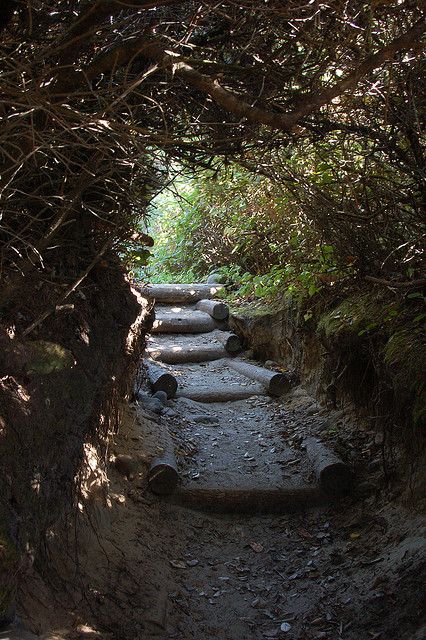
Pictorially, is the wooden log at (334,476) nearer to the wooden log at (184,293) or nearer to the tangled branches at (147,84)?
the tangled branches at (147,84)

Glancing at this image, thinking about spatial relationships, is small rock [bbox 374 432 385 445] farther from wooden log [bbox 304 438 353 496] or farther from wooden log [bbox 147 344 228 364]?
wooden log [bbox 147 344 228 364]

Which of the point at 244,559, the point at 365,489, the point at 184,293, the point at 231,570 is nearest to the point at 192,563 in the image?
the point at 231,570

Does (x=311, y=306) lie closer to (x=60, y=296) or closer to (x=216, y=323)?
Answer: (x=216, y=323)

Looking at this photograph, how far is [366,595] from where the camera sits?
458 centimetres

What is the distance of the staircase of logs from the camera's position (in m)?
5.94

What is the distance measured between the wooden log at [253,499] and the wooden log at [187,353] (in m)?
3.69

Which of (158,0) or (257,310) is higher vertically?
(257,310)

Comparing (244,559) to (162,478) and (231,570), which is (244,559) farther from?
(162,478)

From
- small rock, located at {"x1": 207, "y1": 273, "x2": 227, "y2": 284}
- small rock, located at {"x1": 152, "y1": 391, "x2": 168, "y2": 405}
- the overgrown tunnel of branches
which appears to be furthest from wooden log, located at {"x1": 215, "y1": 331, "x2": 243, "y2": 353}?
small rock, located at {"x1": 207, "y1": 273, "x2": 227, "y2": 284}

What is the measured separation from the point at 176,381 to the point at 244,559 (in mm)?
3072

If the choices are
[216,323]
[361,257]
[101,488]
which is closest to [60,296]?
[101,488]

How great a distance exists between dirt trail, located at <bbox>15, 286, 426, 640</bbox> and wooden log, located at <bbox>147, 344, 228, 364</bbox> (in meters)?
2.46

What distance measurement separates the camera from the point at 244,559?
5391mm

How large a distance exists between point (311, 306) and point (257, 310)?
210 cm
